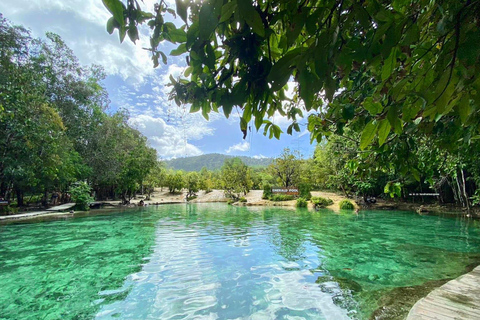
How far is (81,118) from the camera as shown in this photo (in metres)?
21.3

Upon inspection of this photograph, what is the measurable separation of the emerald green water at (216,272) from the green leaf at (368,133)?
11.4ft

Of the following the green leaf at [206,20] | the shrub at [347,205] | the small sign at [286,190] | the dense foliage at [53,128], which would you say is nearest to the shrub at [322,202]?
the shrub at [347,205]

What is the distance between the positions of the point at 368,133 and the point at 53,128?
1845 centimetres

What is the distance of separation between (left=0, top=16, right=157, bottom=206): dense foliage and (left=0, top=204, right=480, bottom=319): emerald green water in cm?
529

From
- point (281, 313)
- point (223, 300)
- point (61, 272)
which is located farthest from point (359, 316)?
point (61, 272)

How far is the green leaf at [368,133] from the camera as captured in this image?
93 cm

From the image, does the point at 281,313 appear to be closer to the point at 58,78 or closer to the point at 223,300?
the point at 223,300

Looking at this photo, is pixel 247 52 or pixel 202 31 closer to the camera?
pixel 202 31

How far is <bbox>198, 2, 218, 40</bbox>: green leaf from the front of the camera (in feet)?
1.91

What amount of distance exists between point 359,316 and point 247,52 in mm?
4118

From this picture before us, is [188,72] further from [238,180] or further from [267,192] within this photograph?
[238,180]

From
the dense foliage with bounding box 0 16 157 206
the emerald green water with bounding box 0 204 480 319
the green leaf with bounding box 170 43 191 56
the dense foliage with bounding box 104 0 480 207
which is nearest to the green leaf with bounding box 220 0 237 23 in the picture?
the dense foliage with bounding box 104 0 480 207

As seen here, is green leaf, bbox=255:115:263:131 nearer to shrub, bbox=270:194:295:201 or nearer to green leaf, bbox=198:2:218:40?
green leaf, bbox=198:2:218:40

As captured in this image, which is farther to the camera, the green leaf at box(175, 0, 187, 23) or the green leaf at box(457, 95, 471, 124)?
the green leaf at box(457, 95, 471, 124)
